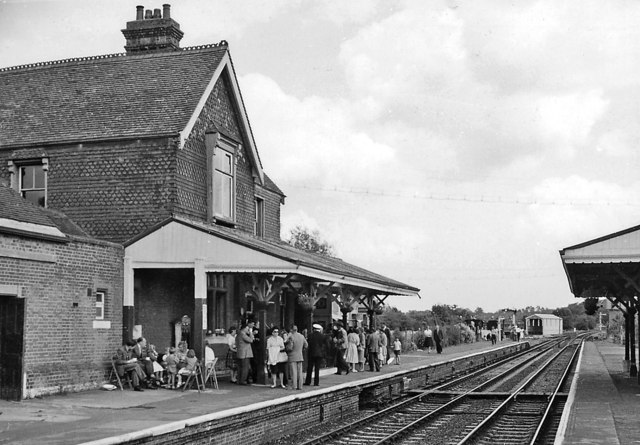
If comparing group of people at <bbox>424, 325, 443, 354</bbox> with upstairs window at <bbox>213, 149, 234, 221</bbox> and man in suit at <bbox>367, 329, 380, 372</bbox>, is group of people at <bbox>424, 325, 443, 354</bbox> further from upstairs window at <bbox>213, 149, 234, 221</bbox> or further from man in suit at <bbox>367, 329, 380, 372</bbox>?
upstairs window at <bbox>213, 149, 234, 221</bbox>

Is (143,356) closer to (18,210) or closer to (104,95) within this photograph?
(18,210)

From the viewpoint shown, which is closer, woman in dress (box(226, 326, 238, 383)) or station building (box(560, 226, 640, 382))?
station building (box(560, 226, 640, 382))

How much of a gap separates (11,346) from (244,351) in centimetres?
508

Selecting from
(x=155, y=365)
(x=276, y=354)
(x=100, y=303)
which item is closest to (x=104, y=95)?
(x=100, y=303)

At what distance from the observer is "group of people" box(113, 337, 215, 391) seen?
647 inches

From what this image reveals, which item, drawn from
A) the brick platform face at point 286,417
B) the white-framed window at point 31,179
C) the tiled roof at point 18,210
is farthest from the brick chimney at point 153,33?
the brick platform face at point 286,417

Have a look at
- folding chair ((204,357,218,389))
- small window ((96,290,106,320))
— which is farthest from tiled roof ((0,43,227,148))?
folding chair ((204,357,218,389))

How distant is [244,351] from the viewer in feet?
59.2

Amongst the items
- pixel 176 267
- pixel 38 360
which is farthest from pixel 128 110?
pixel 38 360

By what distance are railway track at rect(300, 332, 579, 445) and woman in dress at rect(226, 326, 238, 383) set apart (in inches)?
131

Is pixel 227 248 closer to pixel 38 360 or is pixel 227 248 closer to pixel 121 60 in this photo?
pixel 38 360

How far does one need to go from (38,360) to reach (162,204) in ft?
16.5

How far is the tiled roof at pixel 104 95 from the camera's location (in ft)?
63.9

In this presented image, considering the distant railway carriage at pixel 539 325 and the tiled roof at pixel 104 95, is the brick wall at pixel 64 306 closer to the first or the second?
the tiled roof at pixel 104 95
